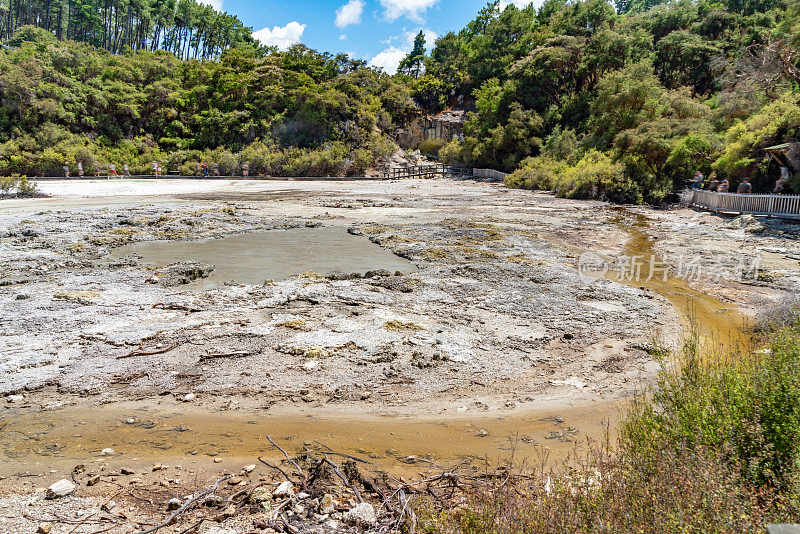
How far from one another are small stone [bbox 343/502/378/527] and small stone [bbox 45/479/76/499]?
213 centimetres

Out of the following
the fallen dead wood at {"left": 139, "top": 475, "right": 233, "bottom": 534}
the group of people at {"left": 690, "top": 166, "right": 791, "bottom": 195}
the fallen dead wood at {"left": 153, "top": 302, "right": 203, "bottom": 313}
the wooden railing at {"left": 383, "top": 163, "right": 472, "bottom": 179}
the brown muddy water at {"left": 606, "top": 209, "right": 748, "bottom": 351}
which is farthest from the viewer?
the wooden railing at {"left": 383, "top": 163, "right": 472, "bottom": 179}

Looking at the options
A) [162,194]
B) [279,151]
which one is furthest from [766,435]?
[279,151]

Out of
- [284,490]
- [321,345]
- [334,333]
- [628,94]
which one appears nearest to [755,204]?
[628,94]

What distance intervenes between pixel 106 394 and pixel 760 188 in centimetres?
2617

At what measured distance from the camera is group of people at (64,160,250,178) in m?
35.9

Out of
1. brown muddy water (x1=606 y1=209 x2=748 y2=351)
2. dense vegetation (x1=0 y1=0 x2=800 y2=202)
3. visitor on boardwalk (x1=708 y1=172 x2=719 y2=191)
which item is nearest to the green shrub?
dense vegetation (x1=0 y1=0 x2=800 y2=202)

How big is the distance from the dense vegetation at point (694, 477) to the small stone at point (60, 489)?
107 inches

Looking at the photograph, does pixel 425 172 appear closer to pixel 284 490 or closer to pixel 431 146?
pixel 431 146

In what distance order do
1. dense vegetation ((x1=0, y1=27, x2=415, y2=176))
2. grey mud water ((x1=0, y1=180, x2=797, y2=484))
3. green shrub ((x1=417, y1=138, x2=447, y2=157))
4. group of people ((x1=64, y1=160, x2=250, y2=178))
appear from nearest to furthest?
grey mud water ((x1=0, y1=180, x2=797, y2=484)) → group of people ((x1=64, y1=160, x2=250, y2=178)) → dense vegetation ((x1=0, y1=27, x2=415, y2=176)) → green shrub ((x1=417, y1=138, x2=447, y2=157))

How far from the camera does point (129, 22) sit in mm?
73312

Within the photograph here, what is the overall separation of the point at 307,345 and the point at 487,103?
45760mm

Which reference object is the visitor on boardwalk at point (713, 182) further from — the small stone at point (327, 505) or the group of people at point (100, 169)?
the group of people at point (100, 169)

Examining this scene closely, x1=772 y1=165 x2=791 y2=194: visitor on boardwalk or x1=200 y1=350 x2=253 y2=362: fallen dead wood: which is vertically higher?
x1=772 y1=165 x2=791 y2=194: visitor on boardwalk

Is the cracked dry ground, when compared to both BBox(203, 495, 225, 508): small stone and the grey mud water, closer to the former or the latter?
the grey mud water
